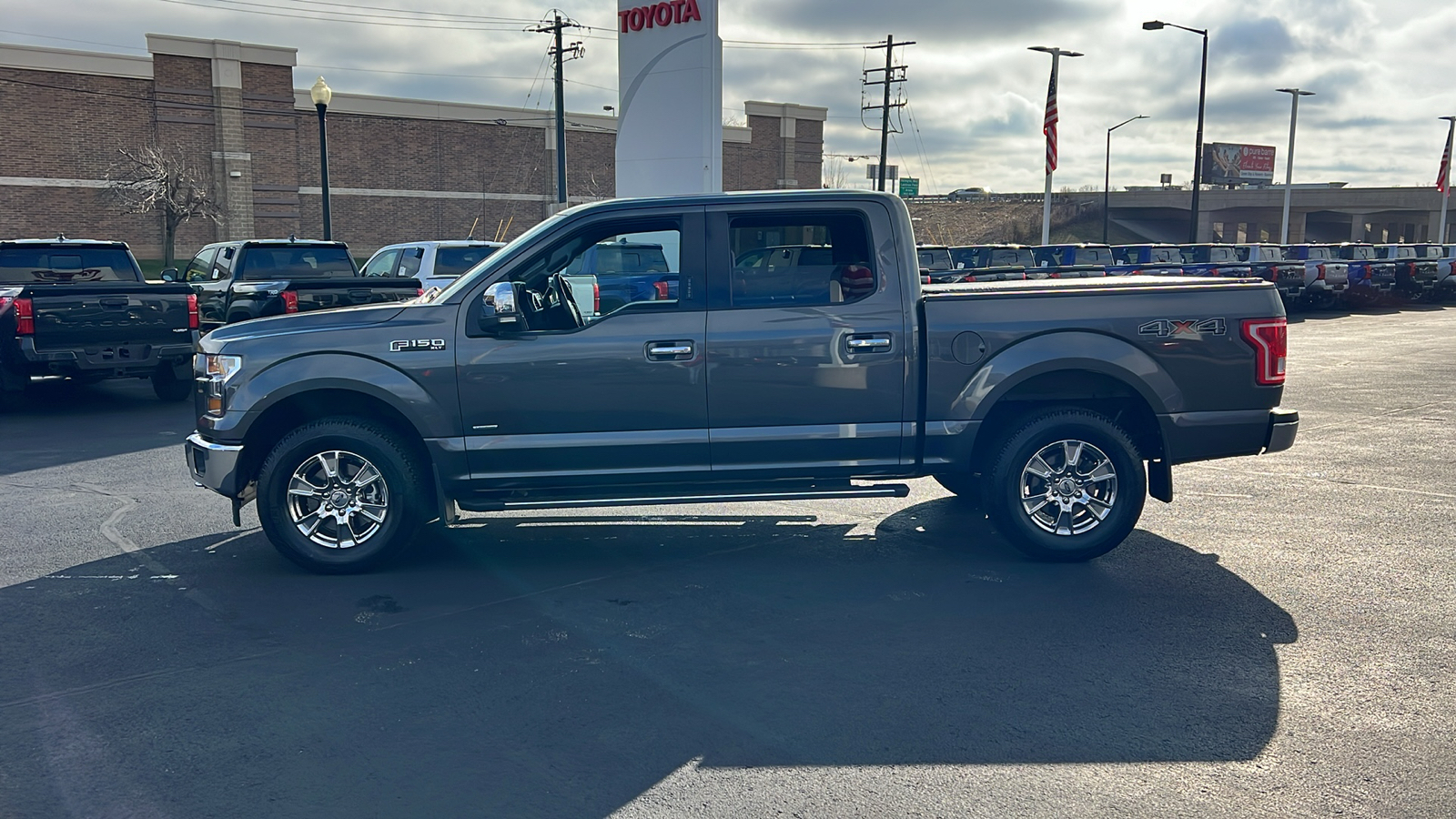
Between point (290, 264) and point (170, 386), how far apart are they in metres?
3.39

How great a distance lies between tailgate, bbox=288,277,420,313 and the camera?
12.4m

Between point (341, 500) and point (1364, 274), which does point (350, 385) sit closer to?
point (341, 500)

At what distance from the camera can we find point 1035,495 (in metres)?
6.54

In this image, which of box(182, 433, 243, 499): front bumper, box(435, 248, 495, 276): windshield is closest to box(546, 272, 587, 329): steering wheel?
box(182, 433, 243, 499): front bumper

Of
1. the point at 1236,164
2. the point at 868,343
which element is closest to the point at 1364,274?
the point at 868,343

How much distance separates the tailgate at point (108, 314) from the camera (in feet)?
38.4

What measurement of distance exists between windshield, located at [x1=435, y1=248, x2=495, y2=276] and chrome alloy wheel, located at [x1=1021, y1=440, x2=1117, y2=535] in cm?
1169

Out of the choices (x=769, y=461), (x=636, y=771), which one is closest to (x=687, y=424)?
(x=769, y=461)

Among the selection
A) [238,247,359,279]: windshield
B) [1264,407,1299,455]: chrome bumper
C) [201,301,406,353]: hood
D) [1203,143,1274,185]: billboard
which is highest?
[1203,143,1274,185]: billboard

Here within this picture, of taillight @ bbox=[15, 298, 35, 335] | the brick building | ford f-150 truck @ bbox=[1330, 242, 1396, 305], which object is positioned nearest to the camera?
taillight @ bbox=[15, 298, 35, 335]

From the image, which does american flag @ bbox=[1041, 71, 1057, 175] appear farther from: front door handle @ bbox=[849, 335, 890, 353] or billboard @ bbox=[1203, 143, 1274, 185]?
billboard @ bbox=[1203, 143, 1274, 185]

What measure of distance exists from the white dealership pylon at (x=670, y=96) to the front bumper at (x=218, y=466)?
52.5ft

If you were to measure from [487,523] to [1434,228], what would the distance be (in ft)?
340

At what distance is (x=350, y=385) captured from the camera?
6.23 metres
